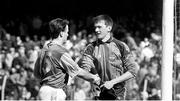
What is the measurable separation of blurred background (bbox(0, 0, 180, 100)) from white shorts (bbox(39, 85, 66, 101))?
1.78m

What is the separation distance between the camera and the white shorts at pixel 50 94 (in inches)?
281

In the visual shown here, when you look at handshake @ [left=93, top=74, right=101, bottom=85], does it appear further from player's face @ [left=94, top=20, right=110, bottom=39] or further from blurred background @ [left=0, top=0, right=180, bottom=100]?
blurred background @ [left=0, top=0, right=180, bottom=100]

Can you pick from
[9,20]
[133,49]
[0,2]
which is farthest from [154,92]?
[0,2]

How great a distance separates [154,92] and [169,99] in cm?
677

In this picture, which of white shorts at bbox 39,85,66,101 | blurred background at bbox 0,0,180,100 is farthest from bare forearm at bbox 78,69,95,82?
blurred background at bbox 0,0,180,100

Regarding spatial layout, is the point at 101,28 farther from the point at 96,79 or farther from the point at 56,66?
the point at 56,66

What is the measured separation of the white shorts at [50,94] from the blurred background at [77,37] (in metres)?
1.78

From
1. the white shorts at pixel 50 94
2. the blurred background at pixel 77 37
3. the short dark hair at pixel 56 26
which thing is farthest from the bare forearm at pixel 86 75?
the blurred background at pixel 77 37

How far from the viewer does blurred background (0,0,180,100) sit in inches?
594

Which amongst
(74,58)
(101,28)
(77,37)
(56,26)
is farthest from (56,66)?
(77,37)

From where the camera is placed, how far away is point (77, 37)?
19922 mm

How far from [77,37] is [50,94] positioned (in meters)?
12.8

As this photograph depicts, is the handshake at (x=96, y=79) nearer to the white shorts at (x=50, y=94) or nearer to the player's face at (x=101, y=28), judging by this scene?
the white shorts at (x=50, y=94)

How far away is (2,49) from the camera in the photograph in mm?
18047
